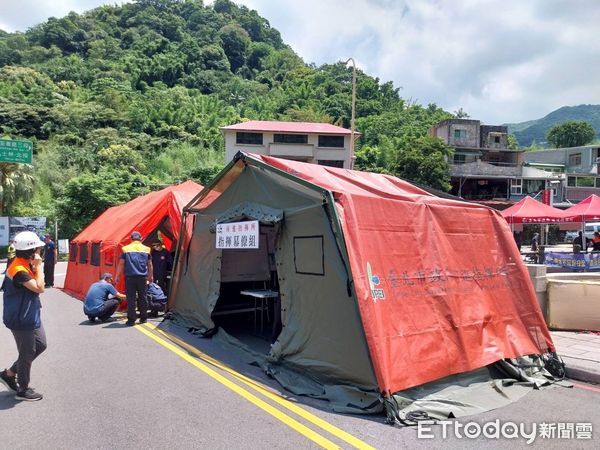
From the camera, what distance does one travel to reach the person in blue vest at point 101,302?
916cm

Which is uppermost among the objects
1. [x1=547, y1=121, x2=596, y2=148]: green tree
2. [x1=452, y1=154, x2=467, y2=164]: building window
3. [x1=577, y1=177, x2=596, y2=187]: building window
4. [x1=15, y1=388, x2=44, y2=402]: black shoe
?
[x1=547, y1=121, x2=596, y2=148]: green tree

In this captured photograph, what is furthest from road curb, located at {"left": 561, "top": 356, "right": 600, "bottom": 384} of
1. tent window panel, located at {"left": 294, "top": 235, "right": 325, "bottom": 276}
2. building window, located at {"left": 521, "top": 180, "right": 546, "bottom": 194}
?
building window, located at {"left": 521, "top": 180, "right": 546, "bottom": 194}

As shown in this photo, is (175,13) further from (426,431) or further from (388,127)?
(426,431)

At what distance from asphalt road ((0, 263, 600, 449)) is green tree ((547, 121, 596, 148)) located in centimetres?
8430

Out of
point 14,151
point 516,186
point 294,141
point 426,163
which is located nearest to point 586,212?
point 426,163

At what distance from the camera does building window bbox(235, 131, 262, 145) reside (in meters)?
48.0

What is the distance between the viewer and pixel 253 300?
370 inches

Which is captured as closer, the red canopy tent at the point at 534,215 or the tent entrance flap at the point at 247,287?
the tent entrance flap at the point at 247,287

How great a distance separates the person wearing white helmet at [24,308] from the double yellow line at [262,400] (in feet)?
6.54

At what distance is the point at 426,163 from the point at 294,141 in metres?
13.8

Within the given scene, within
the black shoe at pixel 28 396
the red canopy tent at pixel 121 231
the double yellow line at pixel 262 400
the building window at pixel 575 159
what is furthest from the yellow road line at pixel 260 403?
the building window at pixel 575 159

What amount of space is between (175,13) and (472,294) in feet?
473

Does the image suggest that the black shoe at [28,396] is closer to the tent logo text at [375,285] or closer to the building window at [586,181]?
the tent logo text at [375,285]

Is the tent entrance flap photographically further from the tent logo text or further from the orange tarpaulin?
the tent logo text
